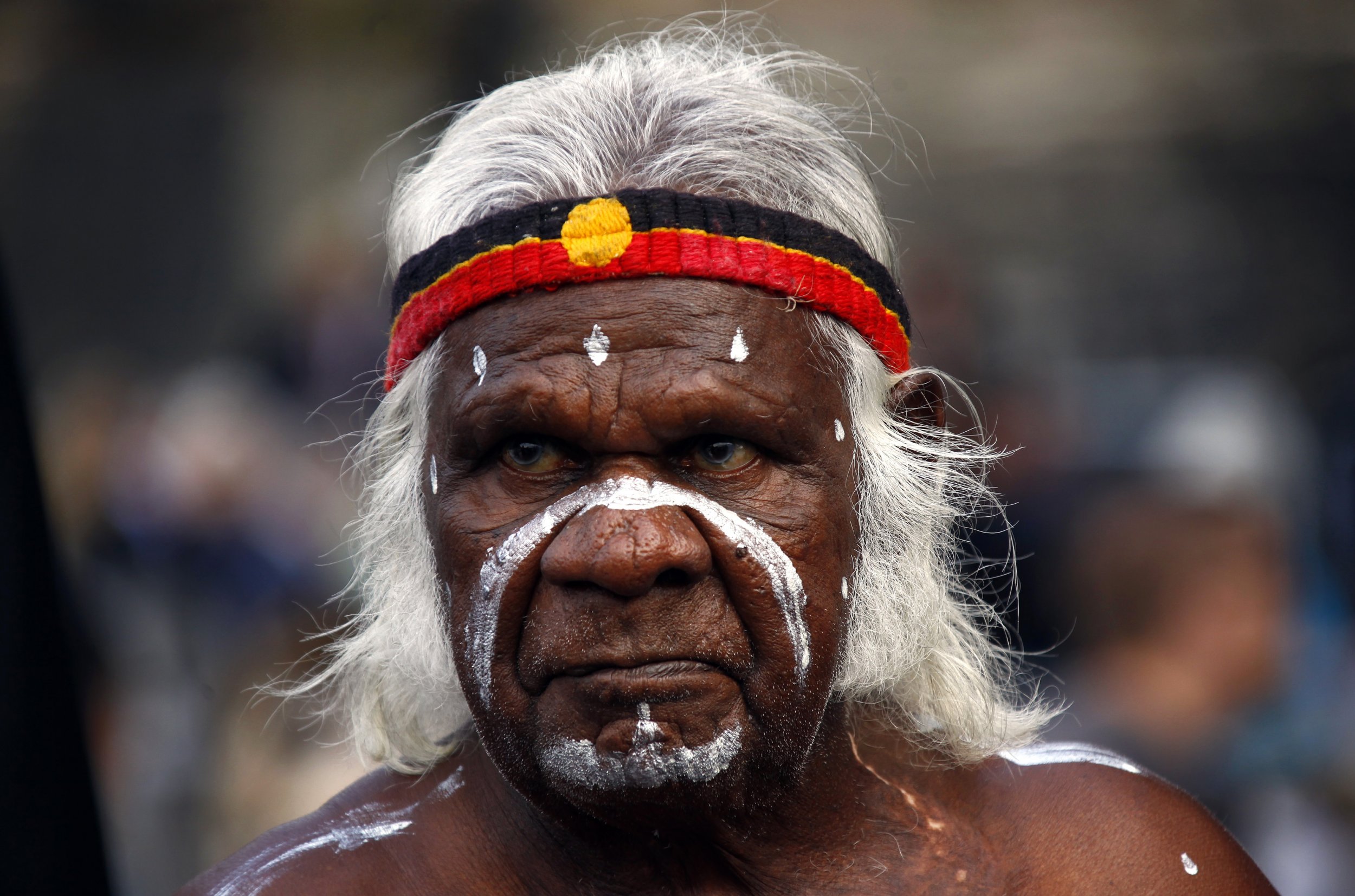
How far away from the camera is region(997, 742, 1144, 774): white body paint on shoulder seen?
2.59m

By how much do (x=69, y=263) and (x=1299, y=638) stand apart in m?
8.83

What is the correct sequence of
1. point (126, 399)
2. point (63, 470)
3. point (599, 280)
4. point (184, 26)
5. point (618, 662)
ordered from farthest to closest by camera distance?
1. point (184, 26)
2. point (126, 399)
3. point (63, 470)
4. point (599, 280)
5. point (618, 662)

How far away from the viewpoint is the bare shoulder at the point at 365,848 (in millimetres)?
2318

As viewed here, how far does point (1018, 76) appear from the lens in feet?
30.0

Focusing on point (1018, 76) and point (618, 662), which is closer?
point (618, 662)

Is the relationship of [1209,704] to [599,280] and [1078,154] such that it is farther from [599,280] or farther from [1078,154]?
[1078,154]

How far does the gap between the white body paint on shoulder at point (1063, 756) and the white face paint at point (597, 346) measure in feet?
4.32

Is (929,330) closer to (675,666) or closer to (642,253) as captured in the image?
(642,253)

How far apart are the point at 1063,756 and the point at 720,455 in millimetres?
1165

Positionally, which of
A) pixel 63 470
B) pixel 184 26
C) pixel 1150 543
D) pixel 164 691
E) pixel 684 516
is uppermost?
pixel 184 26

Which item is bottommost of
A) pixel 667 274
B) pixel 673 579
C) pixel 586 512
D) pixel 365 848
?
pixel 365 848

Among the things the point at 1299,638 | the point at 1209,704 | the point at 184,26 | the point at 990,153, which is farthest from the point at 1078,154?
the point at 184,26

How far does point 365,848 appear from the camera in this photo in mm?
2381

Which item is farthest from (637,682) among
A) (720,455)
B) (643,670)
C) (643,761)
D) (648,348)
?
(648,348)
